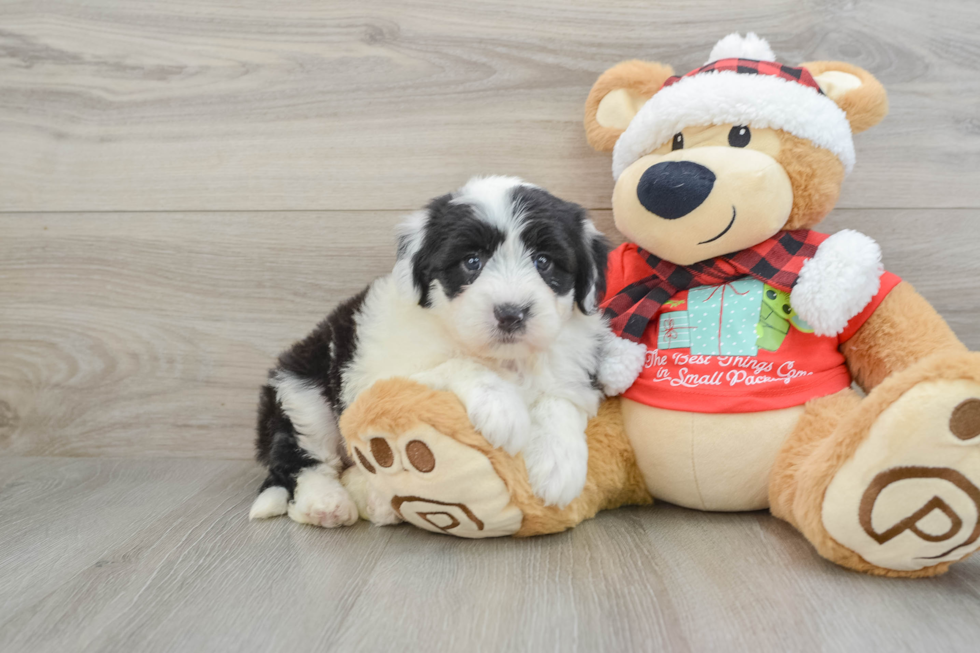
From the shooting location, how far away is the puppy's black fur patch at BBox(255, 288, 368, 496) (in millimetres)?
1561

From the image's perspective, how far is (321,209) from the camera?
1.93 m

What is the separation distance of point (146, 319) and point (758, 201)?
5.68 ft

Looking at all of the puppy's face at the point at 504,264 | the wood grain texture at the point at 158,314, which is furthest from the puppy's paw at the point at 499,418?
the wood grain texture at the point at 158,314

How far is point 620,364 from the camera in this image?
143 centimetres

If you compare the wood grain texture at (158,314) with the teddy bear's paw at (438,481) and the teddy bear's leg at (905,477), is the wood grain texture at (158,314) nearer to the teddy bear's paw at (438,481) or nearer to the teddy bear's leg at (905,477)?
the teddy bear's paw at (438,481)

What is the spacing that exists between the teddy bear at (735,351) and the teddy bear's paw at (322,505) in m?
0.07

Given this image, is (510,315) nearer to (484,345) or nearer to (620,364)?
(484,345)

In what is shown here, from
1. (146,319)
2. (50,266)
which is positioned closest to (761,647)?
(146,319)

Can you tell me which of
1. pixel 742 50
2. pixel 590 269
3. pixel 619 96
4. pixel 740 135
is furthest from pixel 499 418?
pixel 742 50

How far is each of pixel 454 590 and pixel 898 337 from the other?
0.98m

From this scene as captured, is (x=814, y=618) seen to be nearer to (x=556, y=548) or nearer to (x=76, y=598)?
(x=556, y=548)

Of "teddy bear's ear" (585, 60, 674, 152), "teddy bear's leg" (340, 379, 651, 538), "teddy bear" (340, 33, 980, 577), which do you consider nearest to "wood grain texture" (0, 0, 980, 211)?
"teddy bear's ear" (585, 60, 674, 152)

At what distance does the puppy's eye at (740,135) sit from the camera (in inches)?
53.6

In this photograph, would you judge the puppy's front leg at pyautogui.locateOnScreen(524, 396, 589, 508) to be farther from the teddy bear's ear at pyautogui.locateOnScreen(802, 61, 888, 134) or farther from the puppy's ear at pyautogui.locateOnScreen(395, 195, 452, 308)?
the teddy bear's ear at pyautogui.locateOnScreen(802, 61, 888, 134)
